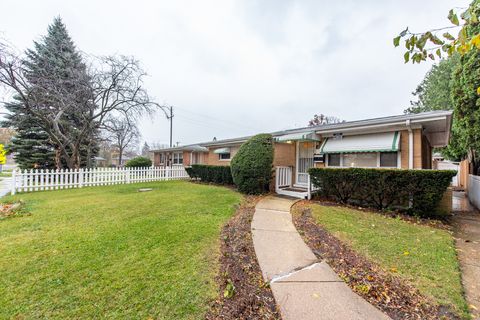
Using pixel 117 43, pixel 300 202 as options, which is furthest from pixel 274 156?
pixel 117 43

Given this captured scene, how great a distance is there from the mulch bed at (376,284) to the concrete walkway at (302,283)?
15 centimetres

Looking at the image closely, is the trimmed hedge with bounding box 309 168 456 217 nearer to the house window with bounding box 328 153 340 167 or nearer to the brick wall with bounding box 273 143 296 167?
the house window with bounding box 328 153 340 167

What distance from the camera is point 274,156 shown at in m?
10.1

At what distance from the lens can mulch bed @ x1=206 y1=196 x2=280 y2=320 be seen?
2.21 m

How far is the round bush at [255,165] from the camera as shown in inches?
363

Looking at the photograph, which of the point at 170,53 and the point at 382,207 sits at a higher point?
the point at 170,53

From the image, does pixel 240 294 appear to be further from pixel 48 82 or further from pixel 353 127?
pixel 48 82

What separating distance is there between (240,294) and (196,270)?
29.9 inches

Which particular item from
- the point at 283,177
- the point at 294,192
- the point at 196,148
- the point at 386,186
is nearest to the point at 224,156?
the point at 196,148

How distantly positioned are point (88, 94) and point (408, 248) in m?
16.9

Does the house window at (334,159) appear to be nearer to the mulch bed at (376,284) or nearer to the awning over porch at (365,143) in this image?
the awning over porch at (365,143)

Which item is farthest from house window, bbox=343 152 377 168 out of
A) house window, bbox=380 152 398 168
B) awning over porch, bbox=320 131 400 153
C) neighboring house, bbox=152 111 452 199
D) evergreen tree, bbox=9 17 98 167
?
evergreen tree, bbox=9 17 98 167

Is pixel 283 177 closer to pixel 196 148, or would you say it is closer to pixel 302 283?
pixel 302 283

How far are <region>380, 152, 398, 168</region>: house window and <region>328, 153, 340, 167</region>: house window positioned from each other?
1.56 meters
